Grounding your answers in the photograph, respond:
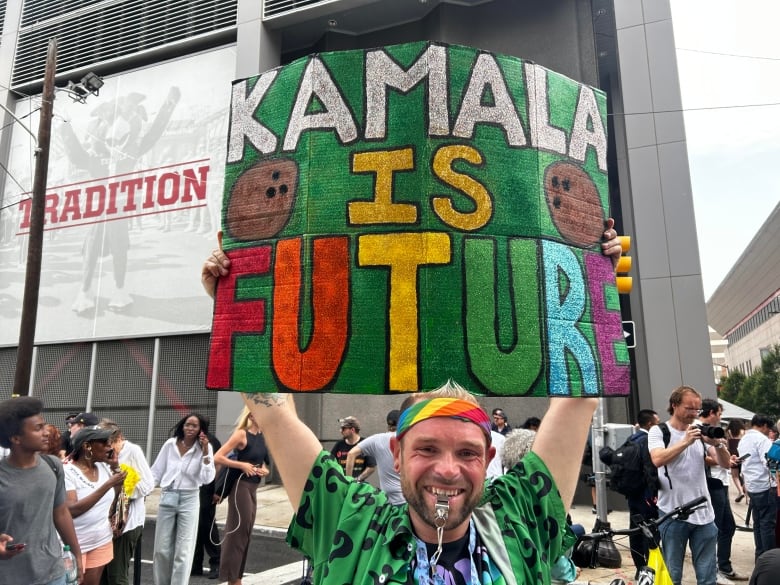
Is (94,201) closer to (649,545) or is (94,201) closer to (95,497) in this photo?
(95,497)

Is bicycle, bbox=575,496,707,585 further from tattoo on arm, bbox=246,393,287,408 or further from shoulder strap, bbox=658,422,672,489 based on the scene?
tattoo on arm, bbox=246,393,287,408

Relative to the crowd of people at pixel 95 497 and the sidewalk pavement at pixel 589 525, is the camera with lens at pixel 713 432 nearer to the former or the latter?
the sidewalk pavement at pixel 589 525

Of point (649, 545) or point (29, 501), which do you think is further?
point (649, 545)

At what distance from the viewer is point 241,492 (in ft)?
21.0

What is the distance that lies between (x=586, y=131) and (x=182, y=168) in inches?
544

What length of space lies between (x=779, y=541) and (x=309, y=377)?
5.75m

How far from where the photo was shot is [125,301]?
1526 cm

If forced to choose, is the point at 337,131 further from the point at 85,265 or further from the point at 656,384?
the point at 85,265

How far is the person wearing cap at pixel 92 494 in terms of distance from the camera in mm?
4445

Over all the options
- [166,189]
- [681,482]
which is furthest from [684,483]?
[166,189]

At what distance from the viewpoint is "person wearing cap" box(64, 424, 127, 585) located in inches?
175

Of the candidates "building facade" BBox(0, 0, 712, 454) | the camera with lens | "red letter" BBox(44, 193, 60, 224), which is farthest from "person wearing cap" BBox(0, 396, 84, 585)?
"red letter" BBox(44, 193, 60, 224)

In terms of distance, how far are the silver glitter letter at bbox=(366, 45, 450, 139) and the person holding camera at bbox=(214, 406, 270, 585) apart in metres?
4.31

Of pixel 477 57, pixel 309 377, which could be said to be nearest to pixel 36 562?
pixel 309 377
